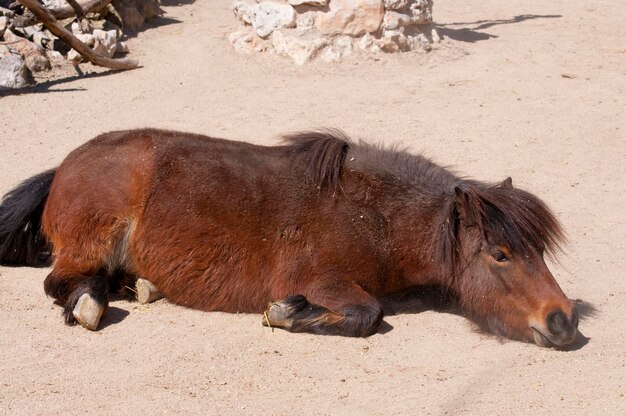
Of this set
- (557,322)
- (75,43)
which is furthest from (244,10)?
(557,322)

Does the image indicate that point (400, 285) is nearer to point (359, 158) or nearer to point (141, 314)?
point (359, 158)

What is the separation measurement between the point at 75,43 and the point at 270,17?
2.56 m

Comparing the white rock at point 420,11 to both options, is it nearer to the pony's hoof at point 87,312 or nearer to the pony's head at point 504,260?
the pony's head at point 504,260

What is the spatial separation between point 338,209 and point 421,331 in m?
0.94

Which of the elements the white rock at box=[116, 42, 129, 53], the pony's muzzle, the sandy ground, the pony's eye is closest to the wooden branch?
the sandy ground

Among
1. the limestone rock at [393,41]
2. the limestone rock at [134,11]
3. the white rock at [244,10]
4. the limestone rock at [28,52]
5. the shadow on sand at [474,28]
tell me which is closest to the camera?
the limestone rock at [28,52]

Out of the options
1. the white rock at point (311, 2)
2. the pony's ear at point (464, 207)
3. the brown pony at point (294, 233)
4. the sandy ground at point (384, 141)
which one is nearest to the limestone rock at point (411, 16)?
the sandy ground at point (384, 141)

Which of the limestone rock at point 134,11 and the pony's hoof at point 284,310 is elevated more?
the limestone rock at point 134,11

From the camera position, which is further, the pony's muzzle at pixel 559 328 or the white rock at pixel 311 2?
the white rock at pixel 311 2

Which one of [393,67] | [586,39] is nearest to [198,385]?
[393,67]

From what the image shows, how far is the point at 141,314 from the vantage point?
5.72 m

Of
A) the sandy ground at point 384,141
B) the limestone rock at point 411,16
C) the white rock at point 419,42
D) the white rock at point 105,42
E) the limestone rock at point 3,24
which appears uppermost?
the limestone rock at point 3,24

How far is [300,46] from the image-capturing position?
11523mm

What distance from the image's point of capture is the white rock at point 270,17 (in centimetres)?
1165
